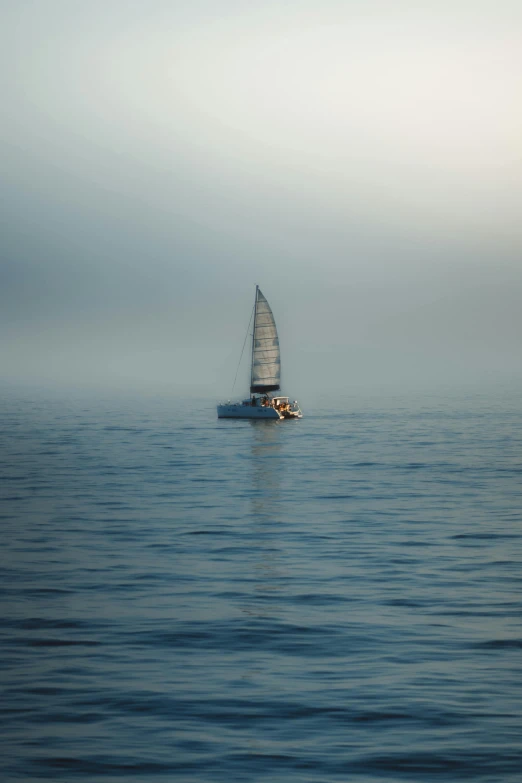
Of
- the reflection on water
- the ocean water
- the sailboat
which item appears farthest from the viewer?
the sailboat

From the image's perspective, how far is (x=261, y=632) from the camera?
26.8 meters

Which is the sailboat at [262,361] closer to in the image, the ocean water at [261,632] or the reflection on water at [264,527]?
the reflection on water at [264,527]

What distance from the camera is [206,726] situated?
19.7 m

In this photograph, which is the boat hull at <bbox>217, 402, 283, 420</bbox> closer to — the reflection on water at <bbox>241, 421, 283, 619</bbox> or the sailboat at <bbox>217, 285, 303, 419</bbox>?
the sailboat at <bbox>217, 285, 303, 419</bbox>

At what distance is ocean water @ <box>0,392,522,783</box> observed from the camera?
730 inches

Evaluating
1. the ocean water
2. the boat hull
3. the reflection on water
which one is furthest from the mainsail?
the ocean water

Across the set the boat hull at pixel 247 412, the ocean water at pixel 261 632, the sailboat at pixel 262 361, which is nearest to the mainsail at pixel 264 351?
the sailboat at pixel 262 361

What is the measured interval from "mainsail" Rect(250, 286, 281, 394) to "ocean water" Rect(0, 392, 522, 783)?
57.5 m

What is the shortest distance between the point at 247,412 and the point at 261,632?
9650cm

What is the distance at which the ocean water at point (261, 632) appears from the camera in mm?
18531

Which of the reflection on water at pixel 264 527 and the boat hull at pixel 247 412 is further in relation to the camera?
the boat hull at pixel 247 412

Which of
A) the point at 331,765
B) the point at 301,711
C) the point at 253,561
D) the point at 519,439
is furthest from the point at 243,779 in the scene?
the point at 519,439

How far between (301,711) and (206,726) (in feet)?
6.18

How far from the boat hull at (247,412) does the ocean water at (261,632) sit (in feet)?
178
